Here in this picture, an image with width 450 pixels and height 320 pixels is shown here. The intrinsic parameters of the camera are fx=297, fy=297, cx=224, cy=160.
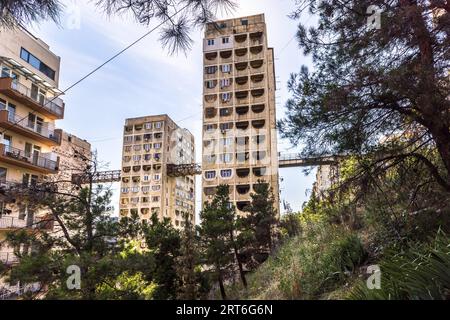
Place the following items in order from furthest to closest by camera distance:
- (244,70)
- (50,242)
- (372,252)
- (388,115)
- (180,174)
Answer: (180,174)
(244,70)
(50,242)
(372,252)
(388,115)

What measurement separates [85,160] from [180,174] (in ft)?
72.7

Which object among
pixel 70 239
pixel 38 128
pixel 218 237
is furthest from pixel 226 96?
pixel 70 239

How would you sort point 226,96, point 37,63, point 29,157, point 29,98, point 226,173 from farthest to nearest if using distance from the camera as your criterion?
point 226,96
point 226,173
point 37,63
point 29,157
point 29,98

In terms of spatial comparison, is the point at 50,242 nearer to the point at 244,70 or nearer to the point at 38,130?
the point at 38,130

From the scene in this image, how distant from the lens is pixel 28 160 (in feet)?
33.8

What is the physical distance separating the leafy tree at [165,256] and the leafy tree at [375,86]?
5695 millimetres

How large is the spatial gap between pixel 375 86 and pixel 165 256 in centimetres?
690

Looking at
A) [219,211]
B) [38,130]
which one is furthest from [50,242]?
[38,130]

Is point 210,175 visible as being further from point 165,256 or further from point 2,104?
point 2,104

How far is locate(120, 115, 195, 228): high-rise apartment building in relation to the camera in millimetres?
27188

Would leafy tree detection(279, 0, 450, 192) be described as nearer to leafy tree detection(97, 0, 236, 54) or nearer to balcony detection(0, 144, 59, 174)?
leafy tree detection(97, 0, 236, 54)

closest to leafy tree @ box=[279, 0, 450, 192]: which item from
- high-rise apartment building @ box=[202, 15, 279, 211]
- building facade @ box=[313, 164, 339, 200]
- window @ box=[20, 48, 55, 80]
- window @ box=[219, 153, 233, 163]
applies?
building facade @ box=[313, 164, 339, 200]
